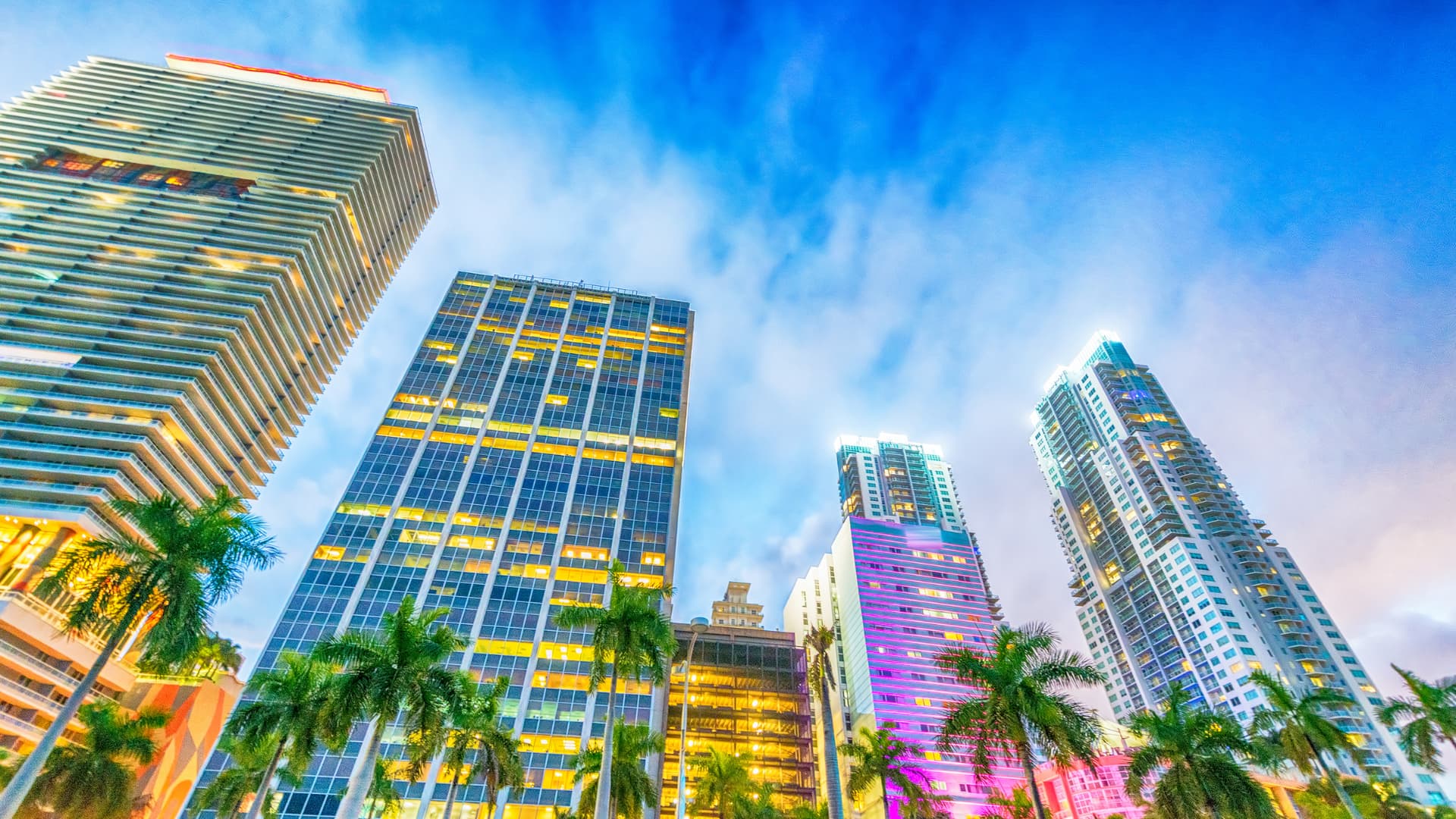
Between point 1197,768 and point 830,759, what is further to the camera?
point 830,759

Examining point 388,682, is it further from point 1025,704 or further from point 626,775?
point 1025,704

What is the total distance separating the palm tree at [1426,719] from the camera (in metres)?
34.6

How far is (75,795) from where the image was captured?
3891 cm

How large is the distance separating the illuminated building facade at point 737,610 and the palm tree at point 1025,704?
14604 centimetres

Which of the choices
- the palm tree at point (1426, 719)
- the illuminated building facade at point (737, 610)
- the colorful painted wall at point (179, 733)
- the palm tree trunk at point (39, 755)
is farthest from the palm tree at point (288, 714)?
the illuminated building facade at point (737, 610)

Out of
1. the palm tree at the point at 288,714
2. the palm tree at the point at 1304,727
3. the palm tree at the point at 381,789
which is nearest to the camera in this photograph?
the palm tree at the point at 288,714

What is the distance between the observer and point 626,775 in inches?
1538

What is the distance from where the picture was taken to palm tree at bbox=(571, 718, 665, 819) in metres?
38.9

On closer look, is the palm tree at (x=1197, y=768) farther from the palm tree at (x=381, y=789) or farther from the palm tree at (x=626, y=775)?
the palm tree at (x=381, y=789)

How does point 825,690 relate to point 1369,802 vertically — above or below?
above

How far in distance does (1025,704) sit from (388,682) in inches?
1025

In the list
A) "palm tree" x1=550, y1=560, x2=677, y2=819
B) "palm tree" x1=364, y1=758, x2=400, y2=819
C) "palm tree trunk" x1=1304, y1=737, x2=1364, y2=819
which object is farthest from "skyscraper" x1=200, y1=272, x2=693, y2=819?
"palm tree trunk" x1=1304, y1=737, x2=1364, y2=819

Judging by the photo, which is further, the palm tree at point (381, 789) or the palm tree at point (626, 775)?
the palm tree at point (626, 775)

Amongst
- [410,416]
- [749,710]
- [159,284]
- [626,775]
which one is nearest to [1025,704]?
[626,775]
